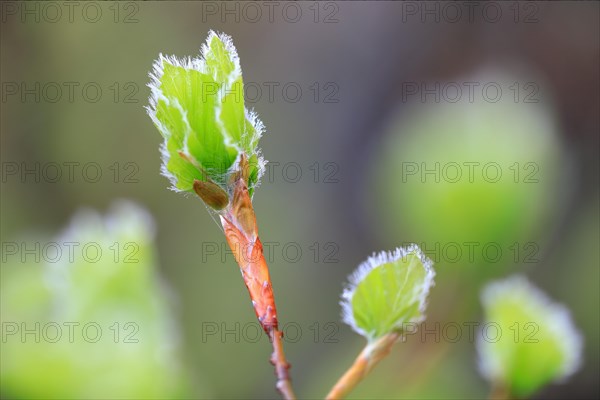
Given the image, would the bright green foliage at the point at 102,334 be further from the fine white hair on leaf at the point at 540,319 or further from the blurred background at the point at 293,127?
the blurred background at the point at 293,127

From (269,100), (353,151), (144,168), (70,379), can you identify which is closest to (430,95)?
(353,151)

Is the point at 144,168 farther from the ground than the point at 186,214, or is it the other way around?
the point at 144,168

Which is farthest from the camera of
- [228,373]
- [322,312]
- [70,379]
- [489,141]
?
[322,312]

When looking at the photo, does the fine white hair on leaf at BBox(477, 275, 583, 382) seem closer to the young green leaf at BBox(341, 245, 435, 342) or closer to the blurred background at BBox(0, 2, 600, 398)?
the young green leaf at BBox(341, 245, 435, 342)

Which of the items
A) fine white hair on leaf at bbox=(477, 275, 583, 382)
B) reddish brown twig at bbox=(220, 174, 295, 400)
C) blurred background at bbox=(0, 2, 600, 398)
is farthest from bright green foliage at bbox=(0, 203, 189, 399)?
blurred background at bbox=(0, 2, 600, 398)

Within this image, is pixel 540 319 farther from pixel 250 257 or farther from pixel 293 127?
pixel 293 127

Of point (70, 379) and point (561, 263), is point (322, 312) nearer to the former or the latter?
point (561, 263)

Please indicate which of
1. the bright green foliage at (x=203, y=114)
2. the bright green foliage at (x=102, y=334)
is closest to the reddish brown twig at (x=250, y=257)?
the bright green foliage at (x=203, y=114)
